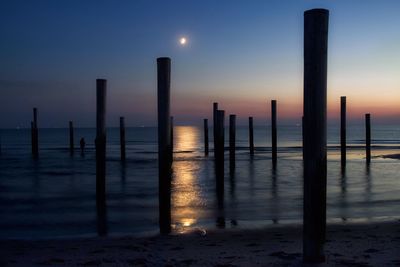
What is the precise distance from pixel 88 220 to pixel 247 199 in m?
4.99

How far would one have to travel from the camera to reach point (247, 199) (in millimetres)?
13242

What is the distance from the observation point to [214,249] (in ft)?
20.7

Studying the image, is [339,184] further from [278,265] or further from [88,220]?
Result: [278,265]

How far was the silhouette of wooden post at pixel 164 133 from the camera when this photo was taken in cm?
719

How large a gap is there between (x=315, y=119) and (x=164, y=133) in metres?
3.25

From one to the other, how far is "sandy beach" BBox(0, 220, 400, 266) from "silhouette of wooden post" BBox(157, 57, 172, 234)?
16.8 inches

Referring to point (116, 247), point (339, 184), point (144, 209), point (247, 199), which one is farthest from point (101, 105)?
point (339, 184)

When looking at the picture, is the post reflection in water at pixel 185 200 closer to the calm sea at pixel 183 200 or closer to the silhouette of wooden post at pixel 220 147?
the calm sea at pixel 183 200

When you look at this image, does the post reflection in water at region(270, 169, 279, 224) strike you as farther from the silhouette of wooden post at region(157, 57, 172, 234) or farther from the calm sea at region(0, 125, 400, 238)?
the silhouette of wooden post at region(157, 57, 172, 234)

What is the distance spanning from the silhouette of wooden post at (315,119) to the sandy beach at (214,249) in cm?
60

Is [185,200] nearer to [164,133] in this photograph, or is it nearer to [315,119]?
[164,133]

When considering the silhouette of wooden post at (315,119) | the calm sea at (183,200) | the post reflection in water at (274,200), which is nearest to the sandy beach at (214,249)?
the silhouette of wooden post at (315,119)

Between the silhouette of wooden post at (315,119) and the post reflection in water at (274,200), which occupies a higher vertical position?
the silhouette of wooden post at (315,119)

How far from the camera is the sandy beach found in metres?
5.35
